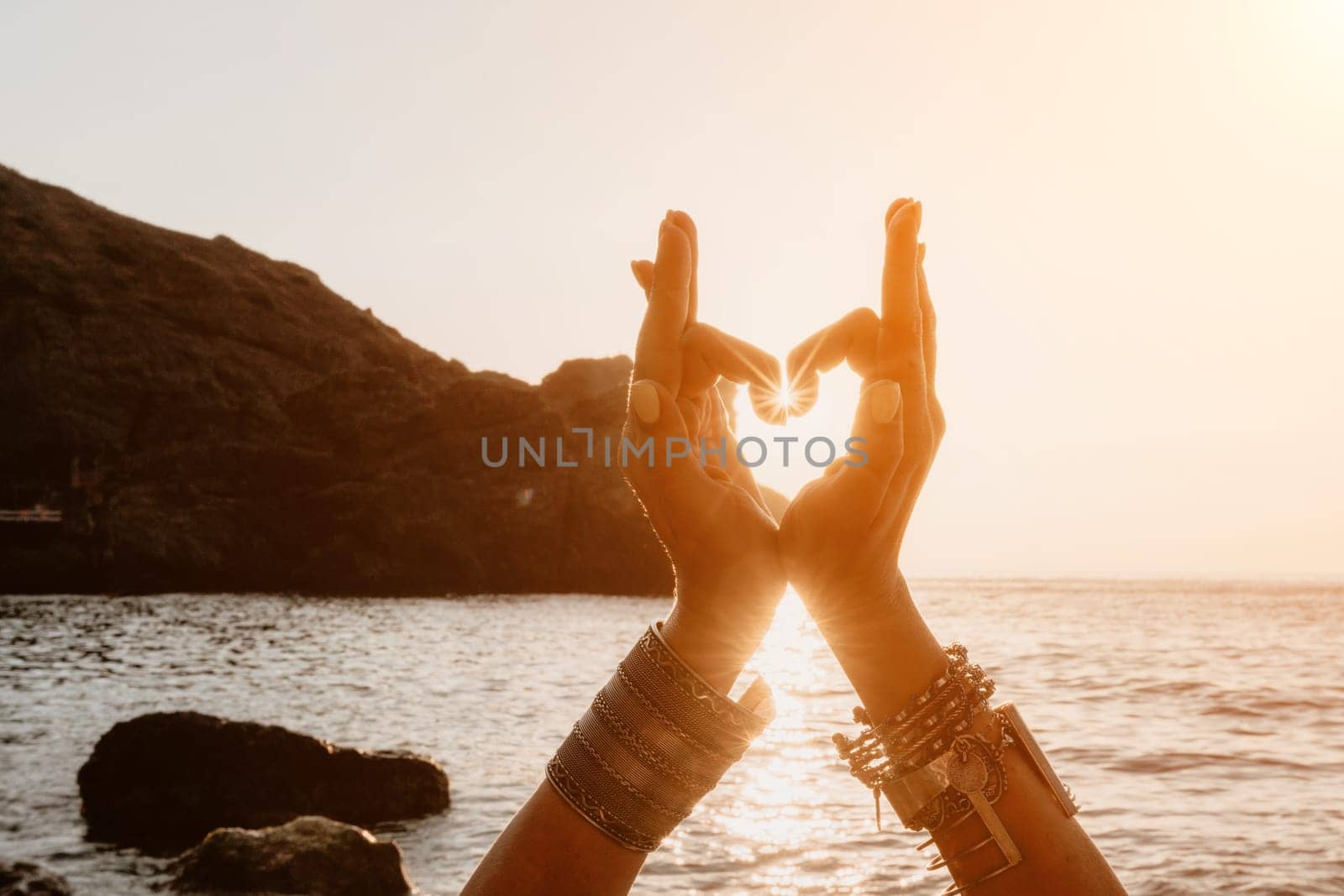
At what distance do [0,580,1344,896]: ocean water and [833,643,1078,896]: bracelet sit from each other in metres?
7.82

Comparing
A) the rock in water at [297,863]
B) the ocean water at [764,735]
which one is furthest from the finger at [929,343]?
the rock in water at [297,863]

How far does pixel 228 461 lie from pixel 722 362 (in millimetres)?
104136

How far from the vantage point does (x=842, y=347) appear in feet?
4.95

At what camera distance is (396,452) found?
101062 millimetres

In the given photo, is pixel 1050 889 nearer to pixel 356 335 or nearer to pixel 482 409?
pixel 482 409

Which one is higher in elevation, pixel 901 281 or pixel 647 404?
pixel 901 281

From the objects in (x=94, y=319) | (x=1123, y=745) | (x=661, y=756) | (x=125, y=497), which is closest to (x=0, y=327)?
(x=94, y=319)

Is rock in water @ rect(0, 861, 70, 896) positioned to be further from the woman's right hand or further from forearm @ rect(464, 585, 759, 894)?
the woman's right hand

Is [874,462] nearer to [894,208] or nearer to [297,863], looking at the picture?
[894,208]

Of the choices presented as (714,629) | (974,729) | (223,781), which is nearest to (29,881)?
(223,781)

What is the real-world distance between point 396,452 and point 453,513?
8.90 meters

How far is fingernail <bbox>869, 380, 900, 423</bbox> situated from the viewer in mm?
1393

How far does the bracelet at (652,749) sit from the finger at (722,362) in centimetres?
39

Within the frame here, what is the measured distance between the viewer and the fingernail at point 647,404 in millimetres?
1457
